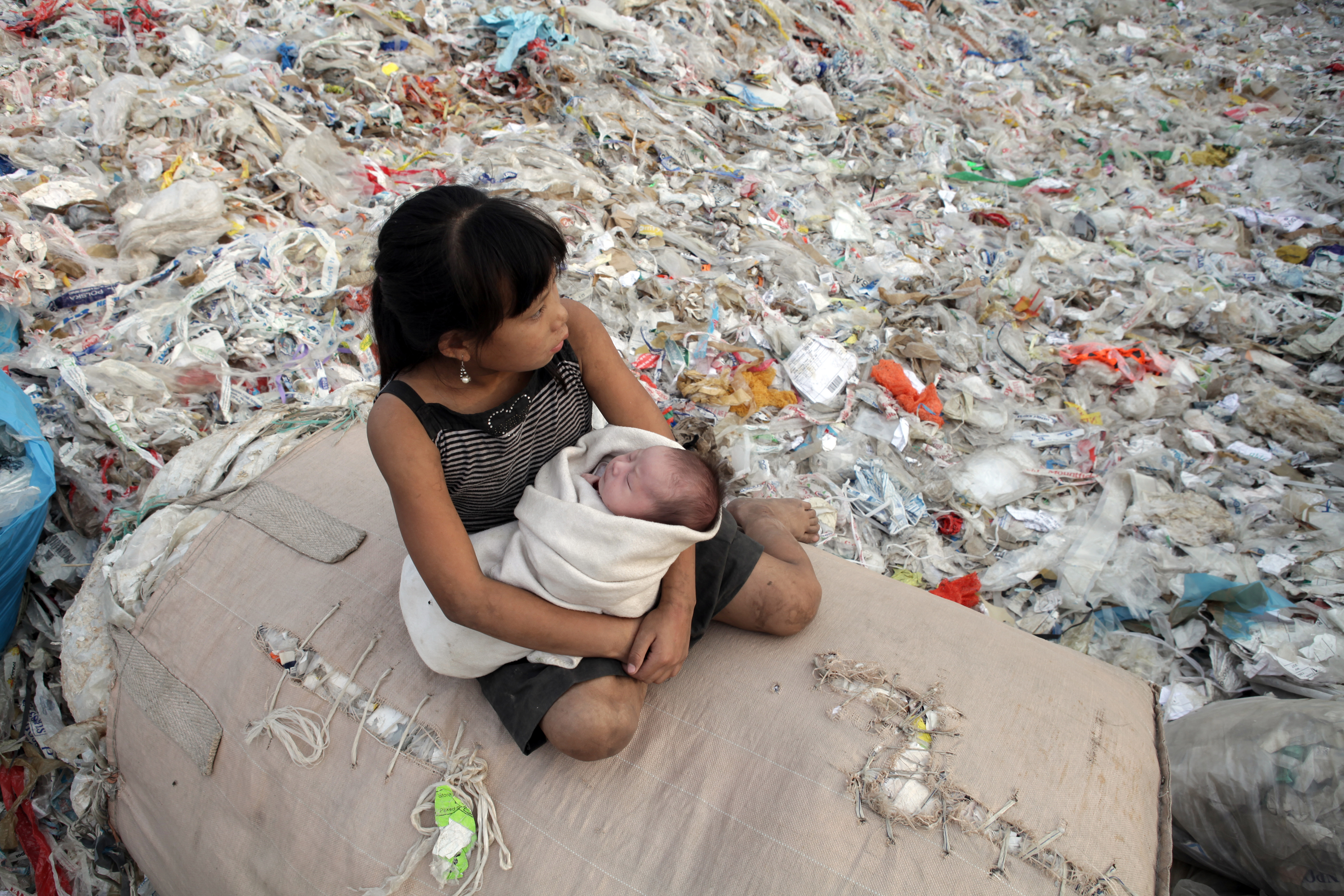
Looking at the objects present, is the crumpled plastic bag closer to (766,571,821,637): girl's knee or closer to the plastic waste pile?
the plastic waste pile

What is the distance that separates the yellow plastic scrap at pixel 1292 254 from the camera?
395cm

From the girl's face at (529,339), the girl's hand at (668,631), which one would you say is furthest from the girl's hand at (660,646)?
the girl's face at (529,339)

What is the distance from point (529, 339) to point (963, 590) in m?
1.73

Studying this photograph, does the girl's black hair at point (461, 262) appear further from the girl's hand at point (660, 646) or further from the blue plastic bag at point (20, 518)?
the blue plastic bag at point (20, 518)

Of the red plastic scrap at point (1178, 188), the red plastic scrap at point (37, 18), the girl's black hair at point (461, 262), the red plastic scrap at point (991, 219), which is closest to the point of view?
the girl's black hair at point (461, 262)

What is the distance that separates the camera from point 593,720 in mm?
1225

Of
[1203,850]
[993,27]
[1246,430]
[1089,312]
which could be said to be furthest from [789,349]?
→ [993,27]

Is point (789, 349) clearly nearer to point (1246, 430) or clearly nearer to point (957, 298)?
point (957, 298)

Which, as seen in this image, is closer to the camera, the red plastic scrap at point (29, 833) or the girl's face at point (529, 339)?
the girl's face at point (529, 339)

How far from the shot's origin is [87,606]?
5.58 ft

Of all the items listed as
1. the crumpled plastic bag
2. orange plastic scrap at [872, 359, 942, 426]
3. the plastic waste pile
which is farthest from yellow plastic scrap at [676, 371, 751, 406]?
the crumpled plastic bag

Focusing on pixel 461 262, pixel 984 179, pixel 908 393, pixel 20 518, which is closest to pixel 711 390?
pixel 908 393

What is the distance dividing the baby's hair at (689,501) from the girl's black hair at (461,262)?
0.44 m

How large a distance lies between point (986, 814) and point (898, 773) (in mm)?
153
